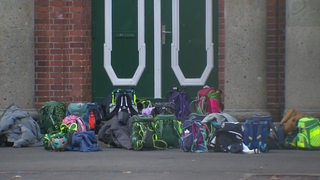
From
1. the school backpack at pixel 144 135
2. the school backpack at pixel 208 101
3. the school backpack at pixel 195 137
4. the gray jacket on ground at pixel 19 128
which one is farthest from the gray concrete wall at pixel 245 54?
the gray jacket on ground at pixel 19 128

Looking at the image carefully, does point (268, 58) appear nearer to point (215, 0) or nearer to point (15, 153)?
point (215, 0)

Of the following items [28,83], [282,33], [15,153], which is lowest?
[15,153]

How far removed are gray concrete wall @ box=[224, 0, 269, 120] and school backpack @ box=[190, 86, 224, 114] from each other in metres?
0.25

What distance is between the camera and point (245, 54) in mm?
11500

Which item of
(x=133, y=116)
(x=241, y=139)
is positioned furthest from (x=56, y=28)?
(x=241, y=139)

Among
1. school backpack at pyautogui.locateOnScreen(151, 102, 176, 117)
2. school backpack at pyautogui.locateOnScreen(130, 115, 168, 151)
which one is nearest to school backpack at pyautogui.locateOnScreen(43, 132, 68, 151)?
school backpack at pyautogui.locateOnScreen(130, 115, 168, 151)

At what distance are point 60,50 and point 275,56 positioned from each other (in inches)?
134

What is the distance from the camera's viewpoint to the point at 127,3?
40.6ft

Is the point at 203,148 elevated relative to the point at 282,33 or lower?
lower

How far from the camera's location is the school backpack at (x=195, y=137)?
1052cm

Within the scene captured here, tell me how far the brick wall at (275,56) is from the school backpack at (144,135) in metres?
2.13

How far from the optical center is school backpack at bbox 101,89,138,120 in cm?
1174

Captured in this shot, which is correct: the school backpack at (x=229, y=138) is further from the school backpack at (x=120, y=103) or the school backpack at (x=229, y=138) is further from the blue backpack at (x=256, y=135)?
the school backpack at (x=120, y=103)

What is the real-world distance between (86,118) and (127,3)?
2.10 metres
